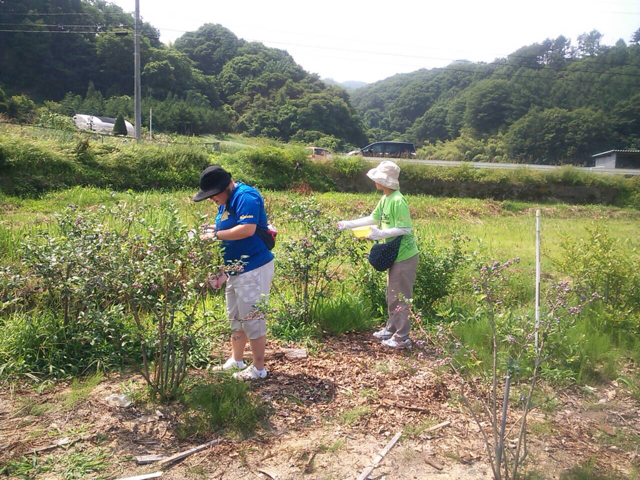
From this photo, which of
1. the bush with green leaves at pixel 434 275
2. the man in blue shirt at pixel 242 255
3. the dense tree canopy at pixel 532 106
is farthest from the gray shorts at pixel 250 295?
the dense tree canopy at pixel 532 106

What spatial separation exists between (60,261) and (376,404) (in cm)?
262

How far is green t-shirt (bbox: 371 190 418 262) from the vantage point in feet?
14.1

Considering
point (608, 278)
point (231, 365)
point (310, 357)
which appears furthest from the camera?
point (608, 278)

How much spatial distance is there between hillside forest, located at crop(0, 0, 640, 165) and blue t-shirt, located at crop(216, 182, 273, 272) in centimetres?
4175

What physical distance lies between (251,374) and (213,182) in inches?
59.6

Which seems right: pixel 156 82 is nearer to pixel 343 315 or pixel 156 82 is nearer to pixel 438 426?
pixel 343 315

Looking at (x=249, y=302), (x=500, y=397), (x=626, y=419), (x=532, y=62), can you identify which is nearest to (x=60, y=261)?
(x=249, y=302)

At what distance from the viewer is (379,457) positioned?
9.36ft

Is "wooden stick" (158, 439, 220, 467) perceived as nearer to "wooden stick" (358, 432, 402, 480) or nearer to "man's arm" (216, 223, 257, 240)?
"wooden stick" (358, 432, 402, 480)

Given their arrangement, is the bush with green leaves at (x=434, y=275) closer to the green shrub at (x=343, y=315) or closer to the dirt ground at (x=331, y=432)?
the green shrub at (x=343, y=315)

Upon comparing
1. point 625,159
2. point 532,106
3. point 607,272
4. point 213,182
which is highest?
point 532,106

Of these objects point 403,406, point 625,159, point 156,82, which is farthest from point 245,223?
point 156,82

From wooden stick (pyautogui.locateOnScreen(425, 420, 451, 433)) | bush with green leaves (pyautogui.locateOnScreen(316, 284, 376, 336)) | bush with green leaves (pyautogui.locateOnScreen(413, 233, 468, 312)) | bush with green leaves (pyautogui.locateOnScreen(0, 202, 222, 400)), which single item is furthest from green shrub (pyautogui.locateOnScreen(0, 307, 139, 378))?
bush with green leaves (pyautogui.locateOnScreen(413, 233, 468, 312))

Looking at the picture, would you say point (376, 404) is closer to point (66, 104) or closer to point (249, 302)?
point (249, 302)
